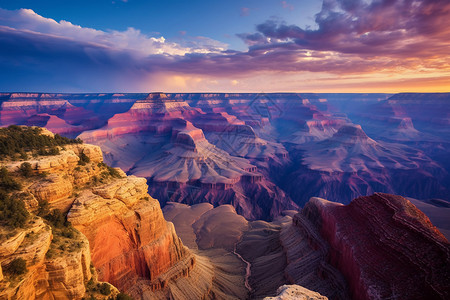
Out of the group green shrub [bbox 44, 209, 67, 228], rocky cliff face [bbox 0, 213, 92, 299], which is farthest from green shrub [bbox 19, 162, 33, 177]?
rocky cliff face [bbox 0, 213, 92, 299]

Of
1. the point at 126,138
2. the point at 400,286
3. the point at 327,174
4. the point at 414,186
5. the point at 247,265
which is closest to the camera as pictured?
the point at 400,286

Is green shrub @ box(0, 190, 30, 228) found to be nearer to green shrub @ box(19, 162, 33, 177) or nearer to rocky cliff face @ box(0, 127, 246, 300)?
rocky cliff face @ box(0, 127, 246, 300)

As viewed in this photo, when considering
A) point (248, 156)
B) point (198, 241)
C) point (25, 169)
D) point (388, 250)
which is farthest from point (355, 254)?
point (248, 156)

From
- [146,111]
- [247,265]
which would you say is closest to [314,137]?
[146,111]

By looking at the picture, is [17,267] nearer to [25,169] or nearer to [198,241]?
[25,169]

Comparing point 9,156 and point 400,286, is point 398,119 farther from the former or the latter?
point 9,156
